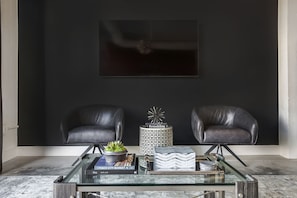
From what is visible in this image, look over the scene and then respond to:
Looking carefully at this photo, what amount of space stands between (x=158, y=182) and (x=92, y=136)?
2.13 metres

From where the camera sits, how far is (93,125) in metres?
4.24

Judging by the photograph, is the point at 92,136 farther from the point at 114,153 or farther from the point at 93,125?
the point at 114,153

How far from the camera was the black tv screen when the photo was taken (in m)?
4.48

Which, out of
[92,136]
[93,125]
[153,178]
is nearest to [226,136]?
[92,136]

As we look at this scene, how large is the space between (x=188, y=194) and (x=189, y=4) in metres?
3.04

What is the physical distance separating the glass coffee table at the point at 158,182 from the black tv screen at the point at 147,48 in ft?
8.70

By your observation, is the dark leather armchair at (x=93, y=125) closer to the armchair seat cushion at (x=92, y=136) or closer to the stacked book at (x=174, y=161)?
the armchair seat cushion at (x=92, y=136)

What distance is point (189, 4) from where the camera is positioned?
459 centimetres

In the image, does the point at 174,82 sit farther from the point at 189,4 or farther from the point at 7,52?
the point at 7,52

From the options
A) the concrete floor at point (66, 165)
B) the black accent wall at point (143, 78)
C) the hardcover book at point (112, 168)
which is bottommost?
the concrete floor at point (66, 165)

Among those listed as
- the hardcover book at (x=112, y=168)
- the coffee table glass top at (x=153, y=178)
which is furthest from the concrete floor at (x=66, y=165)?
the coffee table glass top at (x=153, y=178)

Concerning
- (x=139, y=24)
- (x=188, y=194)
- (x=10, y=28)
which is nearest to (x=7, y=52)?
(x=10, y=28)

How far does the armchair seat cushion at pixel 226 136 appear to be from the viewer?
3746mm

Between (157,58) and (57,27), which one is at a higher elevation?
(57,27)
